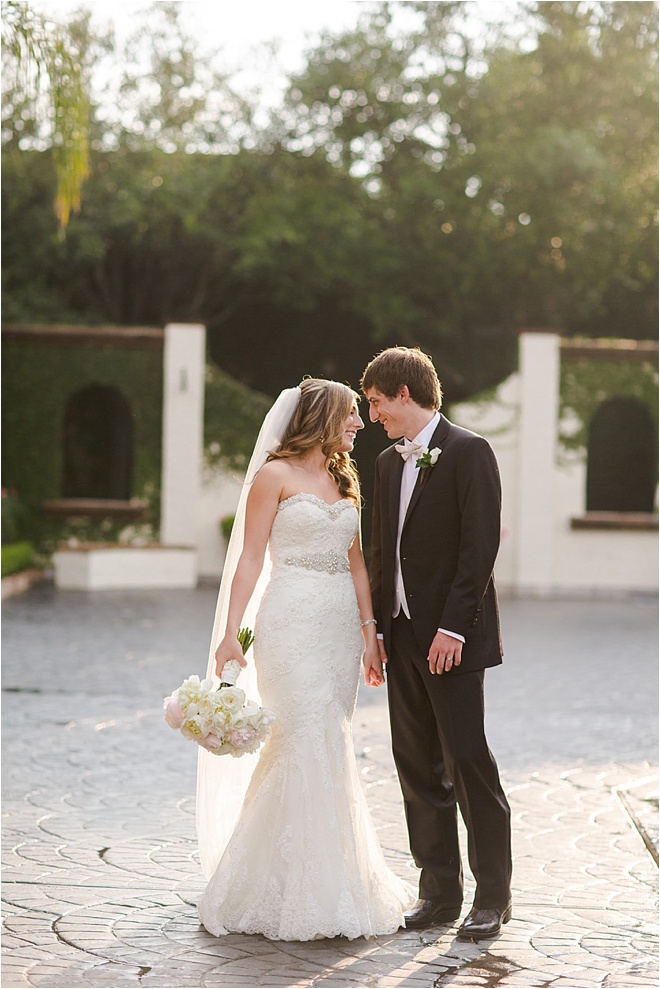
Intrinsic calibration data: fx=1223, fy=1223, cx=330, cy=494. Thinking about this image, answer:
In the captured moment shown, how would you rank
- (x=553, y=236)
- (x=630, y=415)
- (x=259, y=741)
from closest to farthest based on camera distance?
1. (x=259, y=741)
2. (x=630, y=415)
3. (x=553, y=236)

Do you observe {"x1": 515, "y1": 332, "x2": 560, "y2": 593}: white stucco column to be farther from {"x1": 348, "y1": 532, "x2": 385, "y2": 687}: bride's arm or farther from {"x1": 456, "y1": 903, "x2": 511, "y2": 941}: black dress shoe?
{"x1": 456, "y1": 903, "x2": 511, "y2": 941}: black dress shoe

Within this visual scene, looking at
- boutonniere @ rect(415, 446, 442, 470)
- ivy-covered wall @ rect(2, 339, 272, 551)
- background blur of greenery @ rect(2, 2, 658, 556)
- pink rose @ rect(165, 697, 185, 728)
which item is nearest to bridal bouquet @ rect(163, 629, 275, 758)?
pink rose @ rect(165, 697, 185, 728)

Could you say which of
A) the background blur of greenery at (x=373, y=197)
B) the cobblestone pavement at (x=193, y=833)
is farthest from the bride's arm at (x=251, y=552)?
the background blur of greenery at (x=373, y=197)

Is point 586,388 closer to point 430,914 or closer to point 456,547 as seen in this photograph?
point 456,547

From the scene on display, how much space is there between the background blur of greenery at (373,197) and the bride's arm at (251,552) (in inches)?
810

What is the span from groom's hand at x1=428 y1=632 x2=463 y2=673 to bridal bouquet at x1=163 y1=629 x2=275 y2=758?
1.94 ft

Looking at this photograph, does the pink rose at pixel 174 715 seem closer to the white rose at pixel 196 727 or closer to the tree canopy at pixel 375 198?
the white rose at pixel 196 727

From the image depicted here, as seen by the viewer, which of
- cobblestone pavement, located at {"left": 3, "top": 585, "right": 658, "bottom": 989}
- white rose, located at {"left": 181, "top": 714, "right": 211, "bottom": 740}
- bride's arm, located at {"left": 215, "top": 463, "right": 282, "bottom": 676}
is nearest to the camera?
cobblestone pavement, located at {"left": 3, "top": 585, "right": 658, "bottom": 989}

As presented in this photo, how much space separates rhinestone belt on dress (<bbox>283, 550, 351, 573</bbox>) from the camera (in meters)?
4.47

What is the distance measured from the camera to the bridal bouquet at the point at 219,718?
4062mm

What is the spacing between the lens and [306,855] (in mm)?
4160

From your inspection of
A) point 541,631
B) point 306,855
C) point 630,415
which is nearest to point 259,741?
point 306,855

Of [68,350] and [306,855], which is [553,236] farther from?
[306,855]

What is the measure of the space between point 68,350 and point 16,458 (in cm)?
183
